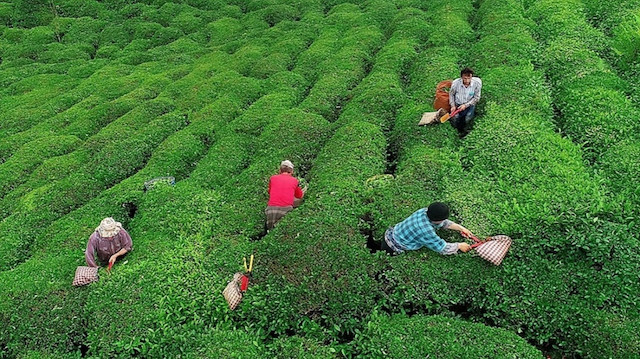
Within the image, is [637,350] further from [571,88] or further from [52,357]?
[52,357]

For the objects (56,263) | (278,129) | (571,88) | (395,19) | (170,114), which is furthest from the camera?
(395,19)

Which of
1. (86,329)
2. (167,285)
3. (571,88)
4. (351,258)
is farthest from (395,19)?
(86,329)

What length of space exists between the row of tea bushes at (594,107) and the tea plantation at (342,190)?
79mm

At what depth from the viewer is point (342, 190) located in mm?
13062

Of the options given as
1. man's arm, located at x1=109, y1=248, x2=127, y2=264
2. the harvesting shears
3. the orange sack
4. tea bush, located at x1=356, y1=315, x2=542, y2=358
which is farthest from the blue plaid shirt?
man's arm, located at x1=109, y1=248, x2=127, y2=264

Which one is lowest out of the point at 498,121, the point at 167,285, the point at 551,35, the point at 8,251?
the point at 8,251

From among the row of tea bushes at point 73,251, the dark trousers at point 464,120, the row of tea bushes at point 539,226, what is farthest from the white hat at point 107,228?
the dark trousers at point 464,120

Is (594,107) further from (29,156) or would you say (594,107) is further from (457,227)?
(29,156)

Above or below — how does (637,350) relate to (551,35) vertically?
below

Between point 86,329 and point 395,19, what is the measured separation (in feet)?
68.1

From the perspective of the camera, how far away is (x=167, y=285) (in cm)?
1078

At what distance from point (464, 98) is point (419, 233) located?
6206 millimetres

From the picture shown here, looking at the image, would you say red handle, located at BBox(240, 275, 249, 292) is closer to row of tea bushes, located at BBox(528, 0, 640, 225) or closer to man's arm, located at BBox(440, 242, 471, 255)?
man's arm, located at BBox(440, 242, 471, 255)

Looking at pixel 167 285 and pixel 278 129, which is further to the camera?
pixel 278 129
